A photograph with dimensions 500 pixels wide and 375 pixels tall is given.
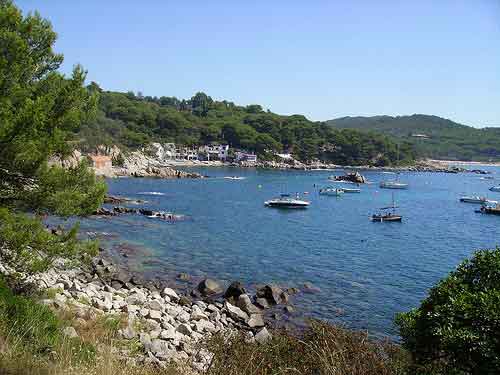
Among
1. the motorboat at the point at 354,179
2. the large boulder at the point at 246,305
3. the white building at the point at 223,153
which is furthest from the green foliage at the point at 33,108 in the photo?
the white building at the point at 223,153

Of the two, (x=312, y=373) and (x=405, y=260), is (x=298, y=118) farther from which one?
(x=312, y=373)

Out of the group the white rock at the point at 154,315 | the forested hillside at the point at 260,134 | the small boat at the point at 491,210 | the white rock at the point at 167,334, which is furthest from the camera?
the forested hillside at the point at 260,134

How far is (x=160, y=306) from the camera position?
65.6 feet

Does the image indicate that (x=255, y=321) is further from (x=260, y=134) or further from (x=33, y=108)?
(x=260, y=134)

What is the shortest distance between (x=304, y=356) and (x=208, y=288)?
17.1 m

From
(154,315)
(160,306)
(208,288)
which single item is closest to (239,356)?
(154,315)

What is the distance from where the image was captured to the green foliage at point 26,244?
1236 centimetres

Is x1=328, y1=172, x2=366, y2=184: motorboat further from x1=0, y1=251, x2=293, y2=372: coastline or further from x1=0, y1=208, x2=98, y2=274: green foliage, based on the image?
x1=0, y1=208, x2=98, y2=274: green foliage

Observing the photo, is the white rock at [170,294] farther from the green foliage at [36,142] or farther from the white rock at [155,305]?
the green foliage at [36,142]

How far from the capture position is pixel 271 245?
3828 centimetres

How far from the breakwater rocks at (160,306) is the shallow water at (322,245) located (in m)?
2.89

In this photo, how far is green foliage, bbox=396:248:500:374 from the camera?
23.3 ft

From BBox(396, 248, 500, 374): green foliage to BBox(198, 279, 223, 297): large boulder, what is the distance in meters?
15.9

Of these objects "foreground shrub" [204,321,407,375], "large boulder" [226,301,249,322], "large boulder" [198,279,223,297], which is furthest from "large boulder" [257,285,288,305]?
"foreground shrub" [204,321,407,375]
